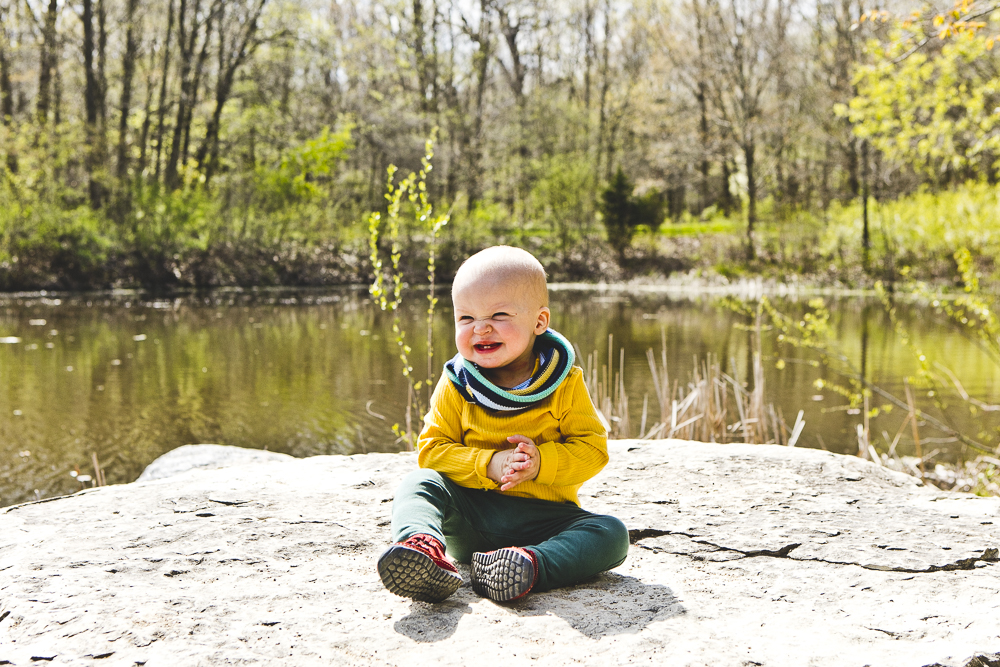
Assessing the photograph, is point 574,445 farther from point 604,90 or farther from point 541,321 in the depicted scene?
point 604,90

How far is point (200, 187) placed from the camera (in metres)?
23.5

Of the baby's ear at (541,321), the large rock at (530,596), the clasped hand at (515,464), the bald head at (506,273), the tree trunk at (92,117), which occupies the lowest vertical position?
the large rock at (530,596)

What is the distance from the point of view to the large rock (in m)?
1.66

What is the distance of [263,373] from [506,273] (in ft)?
26.4

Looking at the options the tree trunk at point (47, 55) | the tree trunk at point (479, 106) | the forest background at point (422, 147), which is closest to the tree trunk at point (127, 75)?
the forest background at point (422, 147)

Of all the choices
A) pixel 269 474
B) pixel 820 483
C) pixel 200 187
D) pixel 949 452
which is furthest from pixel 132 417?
pixel 200 187

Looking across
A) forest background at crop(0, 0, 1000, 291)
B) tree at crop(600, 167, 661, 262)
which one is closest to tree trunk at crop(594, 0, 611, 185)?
forest background at crop(0, 0, 1000, 291)

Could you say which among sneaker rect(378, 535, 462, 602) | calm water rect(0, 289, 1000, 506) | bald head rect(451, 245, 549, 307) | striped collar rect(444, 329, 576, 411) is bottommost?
calm water rect(0, 289, 1000, 506)

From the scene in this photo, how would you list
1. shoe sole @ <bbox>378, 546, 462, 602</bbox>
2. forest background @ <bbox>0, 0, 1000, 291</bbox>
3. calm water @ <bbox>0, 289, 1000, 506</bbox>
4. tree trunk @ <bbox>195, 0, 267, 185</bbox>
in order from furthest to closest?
tree trunk @ <bbox>195, 0, 267, 185</bbox> < forest background @ <bbox>0, 0, 1000, 291</bbox> < calm water @ <bbox>0, 289, 1000, 506</bbox> < shoe sole @ <bbox>378, 546, 462, 602</bbox>

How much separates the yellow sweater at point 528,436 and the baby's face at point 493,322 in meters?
0.16

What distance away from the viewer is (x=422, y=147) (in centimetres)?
2570

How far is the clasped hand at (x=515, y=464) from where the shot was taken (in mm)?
2166

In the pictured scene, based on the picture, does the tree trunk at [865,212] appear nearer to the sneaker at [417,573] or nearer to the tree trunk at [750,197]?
the tree trunk at [750,197]

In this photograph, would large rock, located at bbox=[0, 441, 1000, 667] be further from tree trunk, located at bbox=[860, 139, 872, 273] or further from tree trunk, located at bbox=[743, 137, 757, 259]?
tree trunk, located at bbox=[743, 137, 757, 259]
